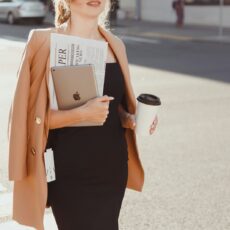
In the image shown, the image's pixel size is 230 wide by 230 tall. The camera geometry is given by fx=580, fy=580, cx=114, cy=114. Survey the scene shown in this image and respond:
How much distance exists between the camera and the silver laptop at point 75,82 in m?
2.43

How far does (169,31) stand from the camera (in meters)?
25.6

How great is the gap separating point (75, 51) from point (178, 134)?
16.4 feet

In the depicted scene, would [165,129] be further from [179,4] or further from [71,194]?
[179,4]

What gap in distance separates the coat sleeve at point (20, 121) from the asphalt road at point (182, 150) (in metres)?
2.00

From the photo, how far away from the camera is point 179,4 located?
91.7ft

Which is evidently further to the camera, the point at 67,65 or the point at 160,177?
the point at 160,177

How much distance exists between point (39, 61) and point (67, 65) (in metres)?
0.12

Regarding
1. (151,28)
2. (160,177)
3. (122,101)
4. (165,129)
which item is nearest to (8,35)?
(151,28)

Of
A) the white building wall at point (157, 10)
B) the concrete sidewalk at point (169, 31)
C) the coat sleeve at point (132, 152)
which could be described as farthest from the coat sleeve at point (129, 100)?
the white building wall at point (157, 10)

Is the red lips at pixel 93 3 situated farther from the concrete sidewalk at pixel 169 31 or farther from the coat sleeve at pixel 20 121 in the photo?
the concrete sidewalk at pixel 169 31

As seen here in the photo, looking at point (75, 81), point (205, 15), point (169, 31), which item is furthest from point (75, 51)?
point (205, 15)

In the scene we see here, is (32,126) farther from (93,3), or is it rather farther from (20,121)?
(93,3)

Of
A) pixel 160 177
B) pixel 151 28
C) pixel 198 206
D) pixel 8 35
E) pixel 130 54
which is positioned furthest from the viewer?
pixel 151 28

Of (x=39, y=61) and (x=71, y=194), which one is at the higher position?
(x=39, y=61)
